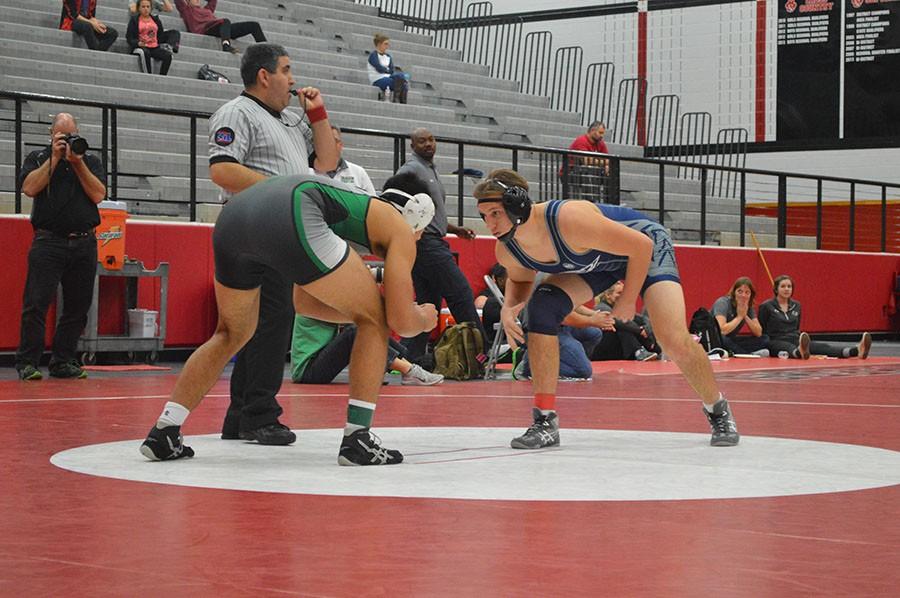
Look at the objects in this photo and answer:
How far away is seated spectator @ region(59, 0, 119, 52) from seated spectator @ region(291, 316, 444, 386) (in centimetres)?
706

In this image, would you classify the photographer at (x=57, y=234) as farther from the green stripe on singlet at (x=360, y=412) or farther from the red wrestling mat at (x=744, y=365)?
the green stripe on singlet at (x=360, y=412)

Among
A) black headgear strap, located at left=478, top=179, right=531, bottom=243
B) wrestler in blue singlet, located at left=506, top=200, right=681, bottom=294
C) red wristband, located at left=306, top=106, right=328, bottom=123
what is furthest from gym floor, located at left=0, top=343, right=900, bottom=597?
red wristband, located at left=306, top=106, right=328, bottom=123

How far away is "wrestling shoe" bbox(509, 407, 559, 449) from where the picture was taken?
5.62 metres

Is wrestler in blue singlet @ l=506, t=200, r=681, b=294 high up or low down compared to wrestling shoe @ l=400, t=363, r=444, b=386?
up

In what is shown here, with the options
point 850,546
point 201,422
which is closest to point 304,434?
point 201,422

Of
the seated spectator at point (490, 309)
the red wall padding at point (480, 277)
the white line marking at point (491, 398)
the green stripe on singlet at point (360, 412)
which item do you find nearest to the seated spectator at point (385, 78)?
the red wall padding at point (480, 277)

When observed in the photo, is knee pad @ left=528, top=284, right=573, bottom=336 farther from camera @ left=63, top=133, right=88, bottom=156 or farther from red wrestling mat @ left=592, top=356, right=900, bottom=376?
red wrestling mat @ left=592, top=356, right=900, bottom=376

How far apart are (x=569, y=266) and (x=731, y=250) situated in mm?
12134

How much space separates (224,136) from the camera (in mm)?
5547

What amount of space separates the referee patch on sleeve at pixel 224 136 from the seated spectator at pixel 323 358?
13.9 feet

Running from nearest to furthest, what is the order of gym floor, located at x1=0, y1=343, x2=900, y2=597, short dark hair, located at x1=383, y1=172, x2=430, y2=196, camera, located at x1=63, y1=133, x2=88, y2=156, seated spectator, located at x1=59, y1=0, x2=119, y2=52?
gym floor, located at x1=0, y1=343, x2=900, y2=597
camera, located at x1=63, y1=133, x2=88, y2=156
short dark hair, located at x1=383, y1=172, x2=430, y2=196
seated spectator, located at x1=59, y1=0, x2=119, y2=52

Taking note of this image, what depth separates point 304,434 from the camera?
619 cm

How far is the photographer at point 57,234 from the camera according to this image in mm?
9742

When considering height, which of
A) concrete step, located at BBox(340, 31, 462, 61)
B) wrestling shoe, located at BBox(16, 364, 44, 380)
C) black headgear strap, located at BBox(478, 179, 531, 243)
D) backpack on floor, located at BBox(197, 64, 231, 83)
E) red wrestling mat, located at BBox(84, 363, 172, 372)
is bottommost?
red wrestling mat, located at BBox(84, 363, 172, 372)
